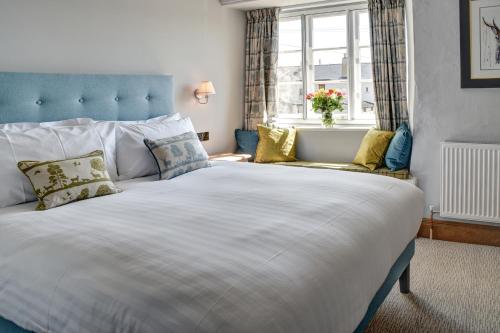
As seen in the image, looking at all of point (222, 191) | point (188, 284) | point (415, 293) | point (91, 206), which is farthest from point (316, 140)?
point (188, 284)

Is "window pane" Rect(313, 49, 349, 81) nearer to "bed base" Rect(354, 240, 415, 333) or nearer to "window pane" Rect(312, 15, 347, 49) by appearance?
"window pane" Rect(312, 15, 347, 49)

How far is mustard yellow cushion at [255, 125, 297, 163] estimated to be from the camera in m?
4.63

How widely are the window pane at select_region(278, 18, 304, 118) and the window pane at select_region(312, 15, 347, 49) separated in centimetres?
19

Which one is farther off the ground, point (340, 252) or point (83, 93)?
point (83, 93)

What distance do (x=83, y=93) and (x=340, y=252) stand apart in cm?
227

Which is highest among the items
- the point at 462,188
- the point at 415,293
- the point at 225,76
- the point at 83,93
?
the point at 225,76

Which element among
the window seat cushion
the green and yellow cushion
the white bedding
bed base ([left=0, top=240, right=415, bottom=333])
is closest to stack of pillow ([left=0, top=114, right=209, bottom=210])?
the green and yellow cushion

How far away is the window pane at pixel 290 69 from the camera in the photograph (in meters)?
5.08

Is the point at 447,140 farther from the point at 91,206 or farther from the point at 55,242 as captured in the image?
the point at 55,242

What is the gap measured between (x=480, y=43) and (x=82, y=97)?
2.96 meters

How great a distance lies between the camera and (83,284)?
1258mm

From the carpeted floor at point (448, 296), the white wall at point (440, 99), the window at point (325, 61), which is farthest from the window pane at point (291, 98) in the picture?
the carpeted floor at point (448, 296)

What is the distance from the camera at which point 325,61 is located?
16.2 ft

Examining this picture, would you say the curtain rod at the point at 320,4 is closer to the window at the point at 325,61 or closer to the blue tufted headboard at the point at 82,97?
the window at the point at 325,61
